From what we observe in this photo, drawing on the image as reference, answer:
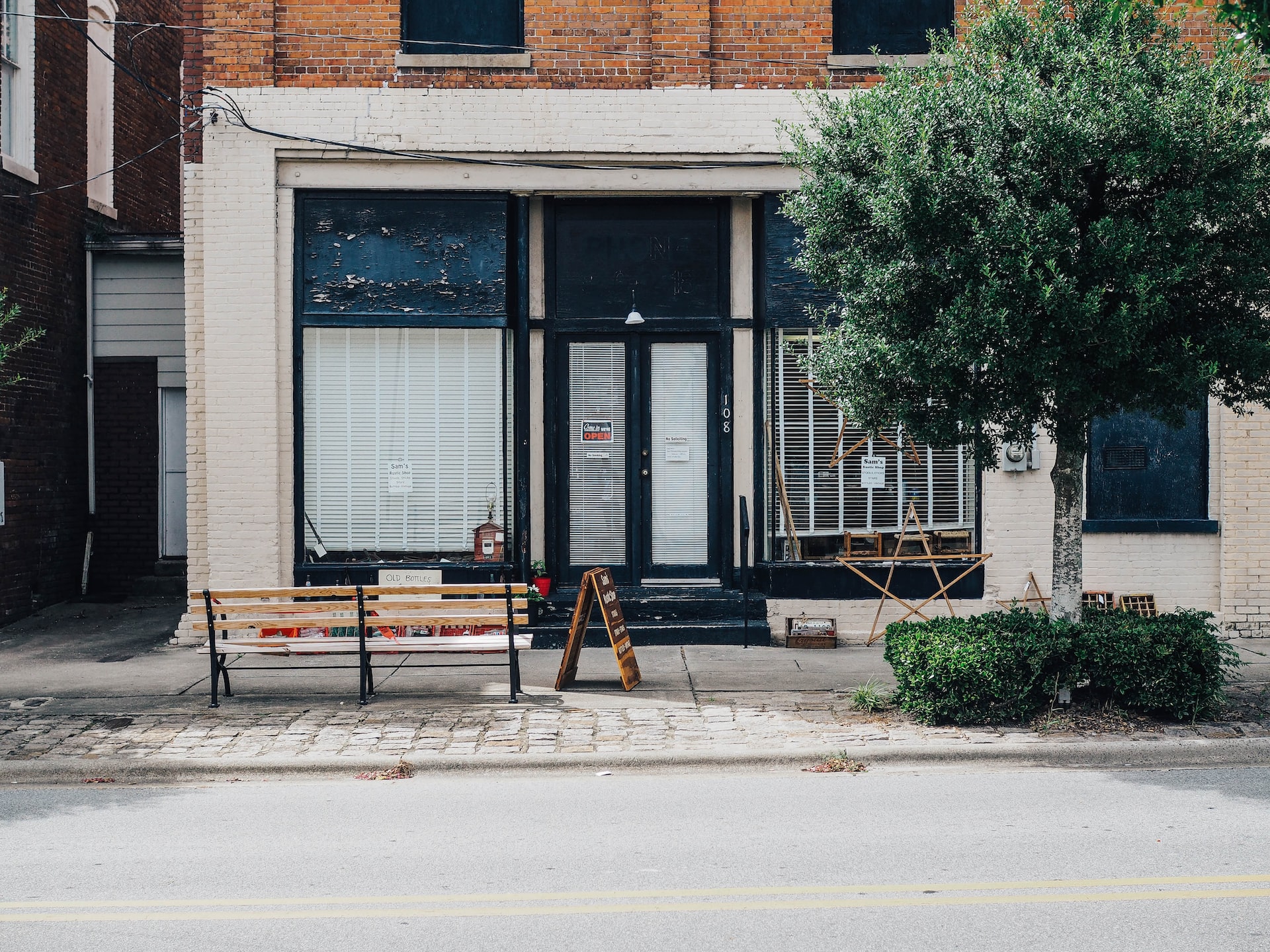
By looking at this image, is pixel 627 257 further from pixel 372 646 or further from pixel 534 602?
pixel 372 646

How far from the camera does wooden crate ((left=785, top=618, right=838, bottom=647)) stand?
36.8 feet

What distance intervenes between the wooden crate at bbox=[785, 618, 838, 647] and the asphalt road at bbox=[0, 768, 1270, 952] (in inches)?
155

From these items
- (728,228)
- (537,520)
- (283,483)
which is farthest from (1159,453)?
(283,483)

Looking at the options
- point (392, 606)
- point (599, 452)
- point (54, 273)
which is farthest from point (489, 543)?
point (54, 273)

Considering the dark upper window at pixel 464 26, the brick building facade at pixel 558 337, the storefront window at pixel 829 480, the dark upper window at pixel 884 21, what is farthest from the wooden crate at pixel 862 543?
the dark upper window at pixel 464 26

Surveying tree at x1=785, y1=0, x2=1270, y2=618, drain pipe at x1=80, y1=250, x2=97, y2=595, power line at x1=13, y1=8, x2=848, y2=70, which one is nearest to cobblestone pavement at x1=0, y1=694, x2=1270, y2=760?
tree at x1=785, y1=0, x2=1270, y2=618

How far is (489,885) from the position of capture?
5156 mm

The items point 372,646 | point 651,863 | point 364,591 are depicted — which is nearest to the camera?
point 651,863

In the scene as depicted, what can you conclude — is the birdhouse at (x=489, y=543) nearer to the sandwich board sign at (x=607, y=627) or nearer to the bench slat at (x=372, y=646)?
the sandwich board sign at (x=607, y=627)

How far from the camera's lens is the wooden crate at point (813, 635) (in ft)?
36.8

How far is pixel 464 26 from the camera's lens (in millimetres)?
11477

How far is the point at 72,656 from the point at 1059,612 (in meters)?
8.68

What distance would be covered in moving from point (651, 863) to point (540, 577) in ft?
20.5

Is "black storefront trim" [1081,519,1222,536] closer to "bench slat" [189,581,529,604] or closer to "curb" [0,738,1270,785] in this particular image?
"curb" [0,738,1270,785]
